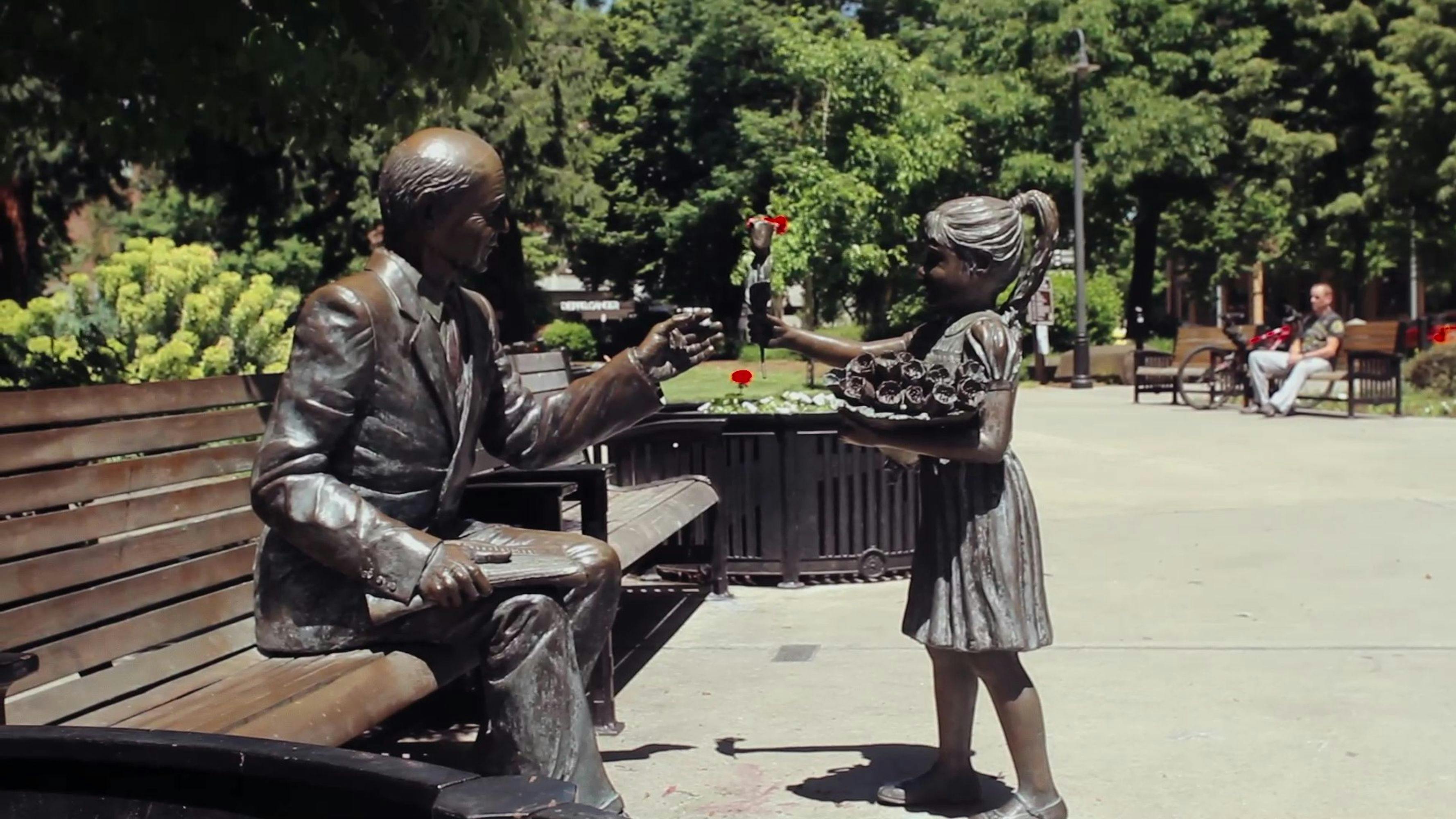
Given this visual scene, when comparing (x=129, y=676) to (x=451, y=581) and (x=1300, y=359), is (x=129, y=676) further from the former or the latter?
(x=1300, y=359)

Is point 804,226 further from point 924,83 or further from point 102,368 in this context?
point 102,368

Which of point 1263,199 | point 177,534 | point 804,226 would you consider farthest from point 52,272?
point 177,534

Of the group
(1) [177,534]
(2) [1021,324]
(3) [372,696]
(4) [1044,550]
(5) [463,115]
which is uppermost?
(5) [463,115]

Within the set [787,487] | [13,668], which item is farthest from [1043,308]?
[13,668]

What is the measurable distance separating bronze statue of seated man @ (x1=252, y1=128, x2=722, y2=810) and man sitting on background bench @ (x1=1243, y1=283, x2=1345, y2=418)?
47.2 feet

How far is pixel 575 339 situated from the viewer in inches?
1726

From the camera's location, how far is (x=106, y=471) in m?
3.75

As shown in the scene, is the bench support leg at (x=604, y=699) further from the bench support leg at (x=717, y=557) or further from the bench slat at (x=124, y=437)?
the bench support leg at (x=717, y=557)

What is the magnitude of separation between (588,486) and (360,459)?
5.37 ft

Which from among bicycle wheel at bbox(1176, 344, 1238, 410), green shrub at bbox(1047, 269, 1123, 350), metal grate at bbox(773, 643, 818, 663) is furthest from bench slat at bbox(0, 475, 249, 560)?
green shrub at bbox(1047, 269, 1123, 350)

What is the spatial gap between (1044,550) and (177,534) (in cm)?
550

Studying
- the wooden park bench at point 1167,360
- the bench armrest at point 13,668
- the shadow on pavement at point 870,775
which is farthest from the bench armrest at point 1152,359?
the bench armrest at point 13,668

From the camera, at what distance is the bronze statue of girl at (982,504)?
3686mm

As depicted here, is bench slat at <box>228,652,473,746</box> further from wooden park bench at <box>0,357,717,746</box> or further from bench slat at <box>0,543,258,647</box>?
bench slat at <box>0,543,258,647</box>
